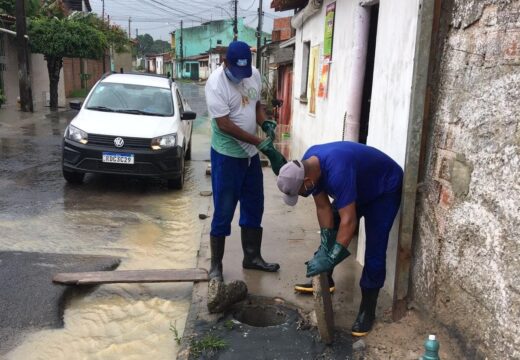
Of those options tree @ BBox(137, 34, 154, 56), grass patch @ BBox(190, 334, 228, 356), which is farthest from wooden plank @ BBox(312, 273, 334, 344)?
tree @ BBox(137, 34, 154, 56)

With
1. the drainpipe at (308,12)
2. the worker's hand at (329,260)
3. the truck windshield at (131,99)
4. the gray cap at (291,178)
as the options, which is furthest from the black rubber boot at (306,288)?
the drainpipe at (308,12)

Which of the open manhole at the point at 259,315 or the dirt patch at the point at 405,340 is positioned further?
the open manhole at the point at 259,315

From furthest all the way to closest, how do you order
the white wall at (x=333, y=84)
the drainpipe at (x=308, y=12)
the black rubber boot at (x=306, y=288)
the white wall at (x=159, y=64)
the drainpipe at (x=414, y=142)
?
the white wall at (x=159, y=64) → the drainpipe at (x=308, y=12) → the white wall at (x=333, y=84) → the black rubber boot at (x=306, y=288) → the drainpipe at (x=414, y=142)

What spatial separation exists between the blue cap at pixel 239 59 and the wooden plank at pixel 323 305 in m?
1.65

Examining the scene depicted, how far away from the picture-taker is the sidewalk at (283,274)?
3492mm

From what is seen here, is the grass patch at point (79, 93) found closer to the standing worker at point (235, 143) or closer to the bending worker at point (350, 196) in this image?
the standing worker at point (235, 143)

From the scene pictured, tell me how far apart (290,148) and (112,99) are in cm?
404

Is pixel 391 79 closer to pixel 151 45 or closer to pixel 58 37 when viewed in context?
pixel 58 37

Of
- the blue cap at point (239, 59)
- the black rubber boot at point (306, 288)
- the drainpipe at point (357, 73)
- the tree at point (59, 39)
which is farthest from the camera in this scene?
the tree at point (59, 39)

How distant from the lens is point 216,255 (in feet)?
13.4

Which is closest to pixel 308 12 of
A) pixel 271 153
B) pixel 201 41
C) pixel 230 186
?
pixel 230 186

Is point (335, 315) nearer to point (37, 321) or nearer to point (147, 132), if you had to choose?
point (37, 321)

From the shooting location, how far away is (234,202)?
4.00 metres

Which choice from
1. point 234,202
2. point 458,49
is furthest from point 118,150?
point 458,49
